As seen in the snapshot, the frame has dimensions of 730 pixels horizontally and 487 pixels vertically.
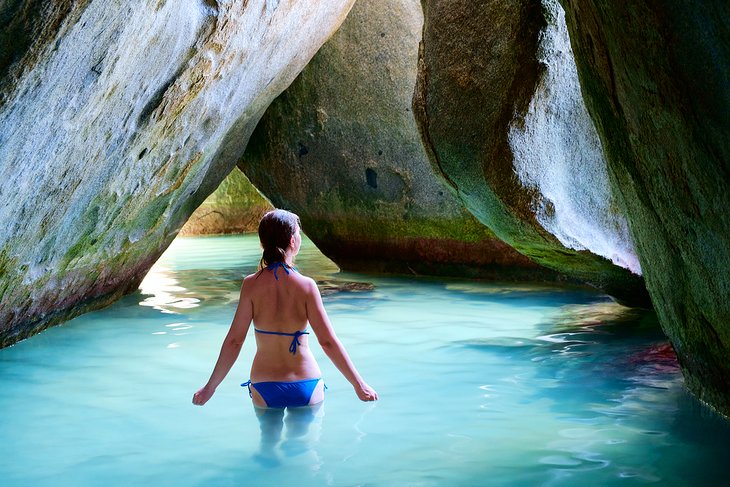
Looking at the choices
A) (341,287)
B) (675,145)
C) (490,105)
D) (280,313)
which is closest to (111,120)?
(280,313)

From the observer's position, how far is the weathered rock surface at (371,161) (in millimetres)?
10508

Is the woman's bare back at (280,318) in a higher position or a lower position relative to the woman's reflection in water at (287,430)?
higher

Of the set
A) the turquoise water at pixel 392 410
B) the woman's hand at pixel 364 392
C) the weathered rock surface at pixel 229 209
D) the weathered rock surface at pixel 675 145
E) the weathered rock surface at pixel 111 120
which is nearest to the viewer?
the weathered rock surface at pixel 675 145

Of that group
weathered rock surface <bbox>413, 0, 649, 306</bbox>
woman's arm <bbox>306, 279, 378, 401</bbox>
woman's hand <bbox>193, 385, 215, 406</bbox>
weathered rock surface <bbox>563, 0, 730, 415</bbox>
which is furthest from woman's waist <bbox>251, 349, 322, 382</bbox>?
weathered rock surface <bbox>413, 0, 649, 306</bbox>

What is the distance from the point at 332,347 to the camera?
4.29 m

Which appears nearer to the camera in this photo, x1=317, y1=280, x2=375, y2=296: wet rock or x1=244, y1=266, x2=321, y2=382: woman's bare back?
x1=244, y1=266, x2=321, y2=382: woman's bare back

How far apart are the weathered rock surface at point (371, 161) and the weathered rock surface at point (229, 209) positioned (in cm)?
939

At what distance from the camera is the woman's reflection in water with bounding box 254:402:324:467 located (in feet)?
13.2

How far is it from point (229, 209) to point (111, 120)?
16.2 m

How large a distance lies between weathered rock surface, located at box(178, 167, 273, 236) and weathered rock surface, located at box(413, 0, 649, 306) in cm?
1427

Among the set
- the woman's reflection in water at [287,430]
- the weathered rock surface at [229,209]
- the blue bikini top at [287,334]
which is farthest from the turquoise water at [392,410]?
the weathered rock surface at [229,209]

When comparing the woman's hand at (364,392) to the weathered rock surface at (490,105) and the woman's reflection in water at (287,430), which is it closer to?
the woman's reflection in water at (287,430)

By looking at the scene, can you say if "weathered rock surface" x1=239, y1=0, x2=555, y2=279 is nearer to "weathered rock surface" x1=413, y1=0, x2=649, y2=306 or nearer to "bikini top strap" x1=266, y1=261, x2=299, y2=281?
"weathered rock surface" x1=413, y1=0, x2=649, y2=306

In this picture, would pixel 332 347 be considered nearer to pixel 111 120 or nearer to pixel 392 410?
pixel 392 410
